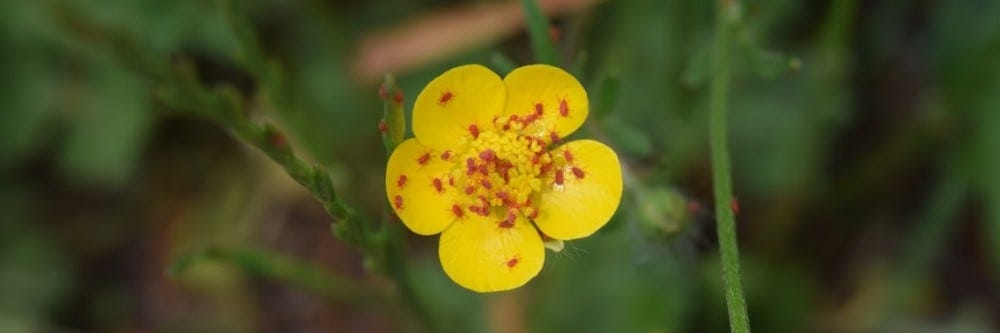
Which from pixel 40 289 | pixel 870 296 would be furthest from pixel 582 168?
pixel 40 289

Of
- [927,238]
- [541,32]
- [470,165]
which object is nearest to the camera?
[470,165]

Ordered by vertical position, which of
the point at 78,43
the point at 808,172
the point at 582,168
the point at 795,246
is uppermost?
the point at 78,43

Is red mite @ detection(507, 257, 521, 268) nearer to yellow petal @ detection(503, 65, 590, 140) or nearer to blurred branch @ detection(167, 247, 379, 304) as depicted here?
yellow petal @ detection(503, 65, 590, 140)

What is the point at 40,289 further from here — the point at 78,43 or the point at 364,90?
the point at 364,90

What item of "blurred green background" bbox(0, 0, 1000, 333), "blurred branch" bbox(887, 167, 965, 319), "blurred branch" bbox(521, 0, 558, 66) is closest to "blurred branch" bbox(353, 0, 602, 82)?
"blurred green background" bbox(0, 0, 1000, 333)

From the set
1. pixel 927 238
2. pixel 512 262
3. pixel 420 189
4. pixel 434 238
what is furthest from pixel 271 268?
pixel 927 238

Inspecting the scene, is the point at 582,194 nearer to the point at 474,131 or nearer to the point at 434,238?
the point at 474,131
